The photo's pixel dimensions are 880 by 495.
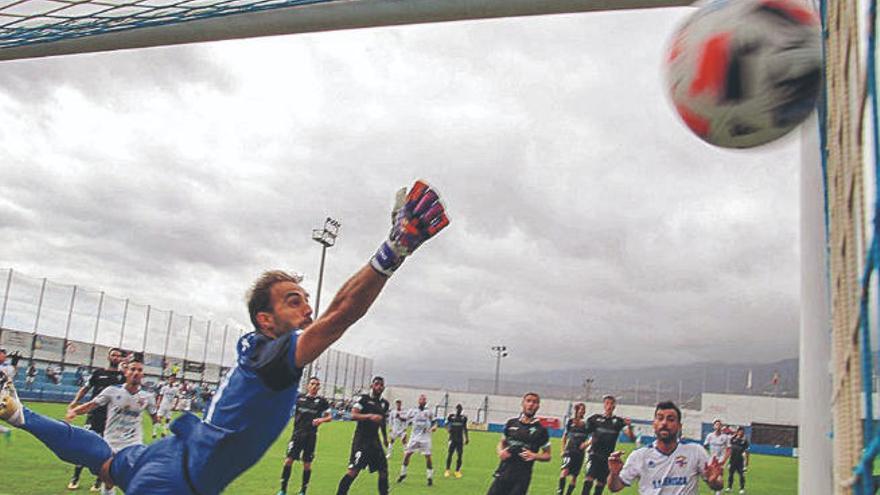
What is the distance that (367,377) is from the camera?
69.2m

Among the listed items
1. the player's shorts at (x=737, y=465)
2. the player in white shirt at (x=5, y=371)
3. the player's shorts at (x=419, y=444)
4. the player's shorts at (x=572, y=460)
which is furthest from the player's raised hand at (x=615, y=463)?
the player's shorts at (x=737, y=465)

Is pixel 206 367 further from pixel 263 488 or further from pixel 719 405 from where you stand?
pixel 263 488

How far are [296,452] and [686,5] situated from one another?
10.1 metres

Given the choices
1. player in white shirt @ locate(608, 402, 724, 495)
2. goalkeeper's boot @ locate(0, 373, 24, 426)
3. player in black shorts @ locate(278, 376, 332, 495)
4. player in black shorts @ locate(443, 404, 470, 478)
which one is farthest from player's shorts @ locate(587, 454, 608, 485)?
goalkeeper's boot @ locate(0, 373, 24, 426)

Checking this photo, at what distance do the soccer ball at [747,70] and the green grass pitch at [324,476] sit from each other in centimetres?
1028

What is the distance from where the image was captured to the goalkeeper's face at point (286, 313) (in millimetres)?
3641

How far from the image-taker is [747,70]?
326cm

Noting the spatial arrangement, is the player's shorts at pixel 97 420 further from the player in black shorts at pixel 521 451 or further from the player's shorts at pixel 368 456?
the player in black shorts at pixel 521 451

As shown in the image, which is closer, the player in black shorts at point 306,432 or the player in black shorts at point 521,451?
the player in black shorts at point 521,451

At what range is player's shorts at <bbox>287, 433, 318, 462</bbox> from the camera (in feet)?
43.4

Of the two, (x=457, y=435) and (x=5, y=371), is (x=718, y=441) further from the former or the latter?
(x=5, y=371)

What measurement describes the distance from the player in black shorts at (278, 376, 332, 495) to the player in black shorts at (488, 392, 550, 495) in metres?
3.79

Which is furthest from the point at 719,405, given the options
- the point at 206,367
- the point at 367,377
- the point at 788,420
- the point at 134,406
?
the point at 134,406

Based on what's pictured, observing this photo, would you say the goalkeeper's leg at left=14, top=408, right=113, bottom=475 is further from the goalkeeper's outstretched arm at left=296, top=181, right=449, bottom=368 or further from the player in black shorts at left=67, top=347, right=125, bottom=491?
the player in black shorts at left=67, top=347, right=125, bottom=491
